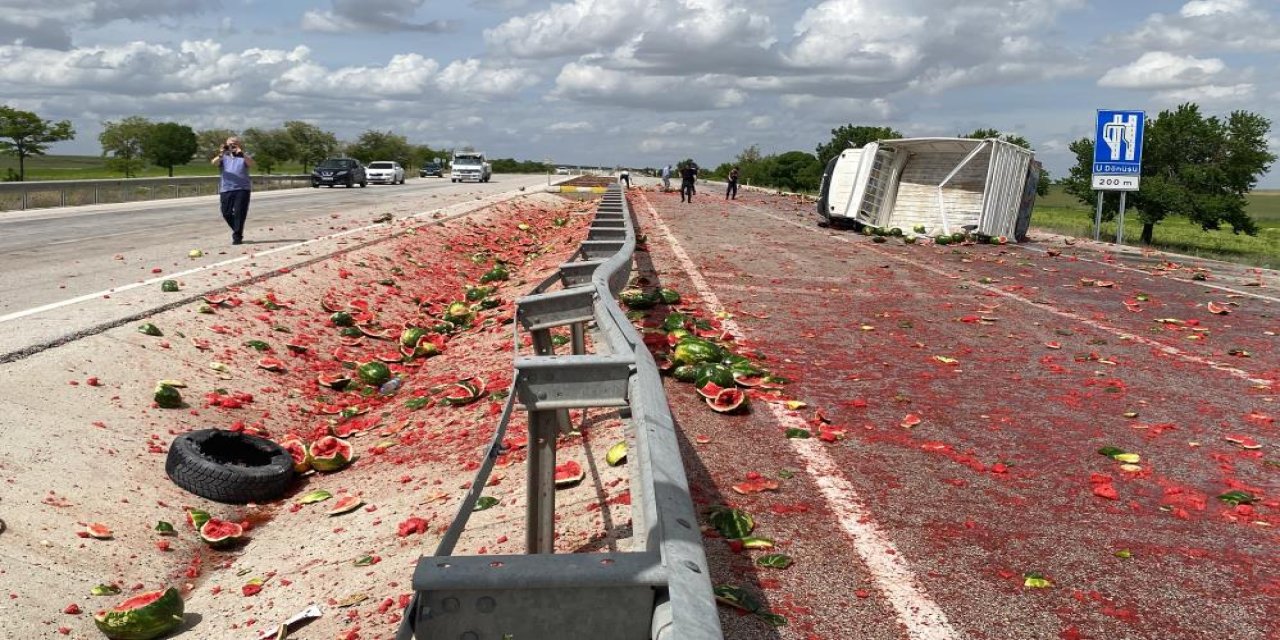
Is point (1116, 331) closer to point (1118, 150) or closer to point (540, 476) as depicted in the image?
point (540, 476)

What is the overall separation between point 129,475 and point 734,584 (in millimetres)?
4357

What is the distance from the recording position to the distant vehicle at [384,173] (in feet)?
203

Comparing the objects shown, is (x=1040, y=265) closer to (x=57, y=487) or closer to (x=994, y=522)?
(x=994, y=522)

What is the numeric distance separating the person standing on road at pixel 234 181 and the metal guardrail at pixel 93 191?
643 inches

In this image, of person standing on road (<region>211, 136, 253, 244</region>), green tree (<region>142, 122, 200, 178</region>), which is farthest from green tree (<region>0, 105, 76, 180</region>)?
person standing on road (<region>211, 136, 253, 244</region>)

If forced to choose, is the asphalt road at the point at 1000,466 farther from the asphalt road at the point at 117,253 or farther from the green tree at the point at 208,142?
the green tree at the point at 208,142

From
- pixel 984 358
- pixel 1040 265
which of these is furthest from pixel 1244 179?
pixel 984 358

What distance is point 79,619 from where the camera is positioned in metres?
4.76

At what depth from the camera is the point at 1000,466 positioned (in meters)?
5.71

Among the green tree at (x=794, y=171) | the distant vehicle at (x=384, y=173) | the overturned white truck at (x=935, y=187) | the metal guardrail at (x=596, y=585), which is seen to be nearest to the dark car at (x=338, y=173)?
the distant vehicle at (x=384, y=173)

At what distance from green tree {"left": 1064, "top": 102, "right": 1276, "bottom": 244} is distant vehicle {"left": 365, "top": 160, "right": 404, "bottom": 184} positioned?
40056 mm

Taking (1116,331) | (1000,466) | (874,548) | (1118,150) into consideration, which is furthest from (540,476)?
(1118,150)

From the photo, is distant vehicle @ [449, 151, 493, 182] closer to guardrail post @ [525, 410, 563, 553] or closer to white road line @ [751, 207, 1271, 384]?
white road line @ [751, 207, 1271, 384]

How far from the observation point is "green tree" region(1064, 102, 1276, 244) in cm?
4934
